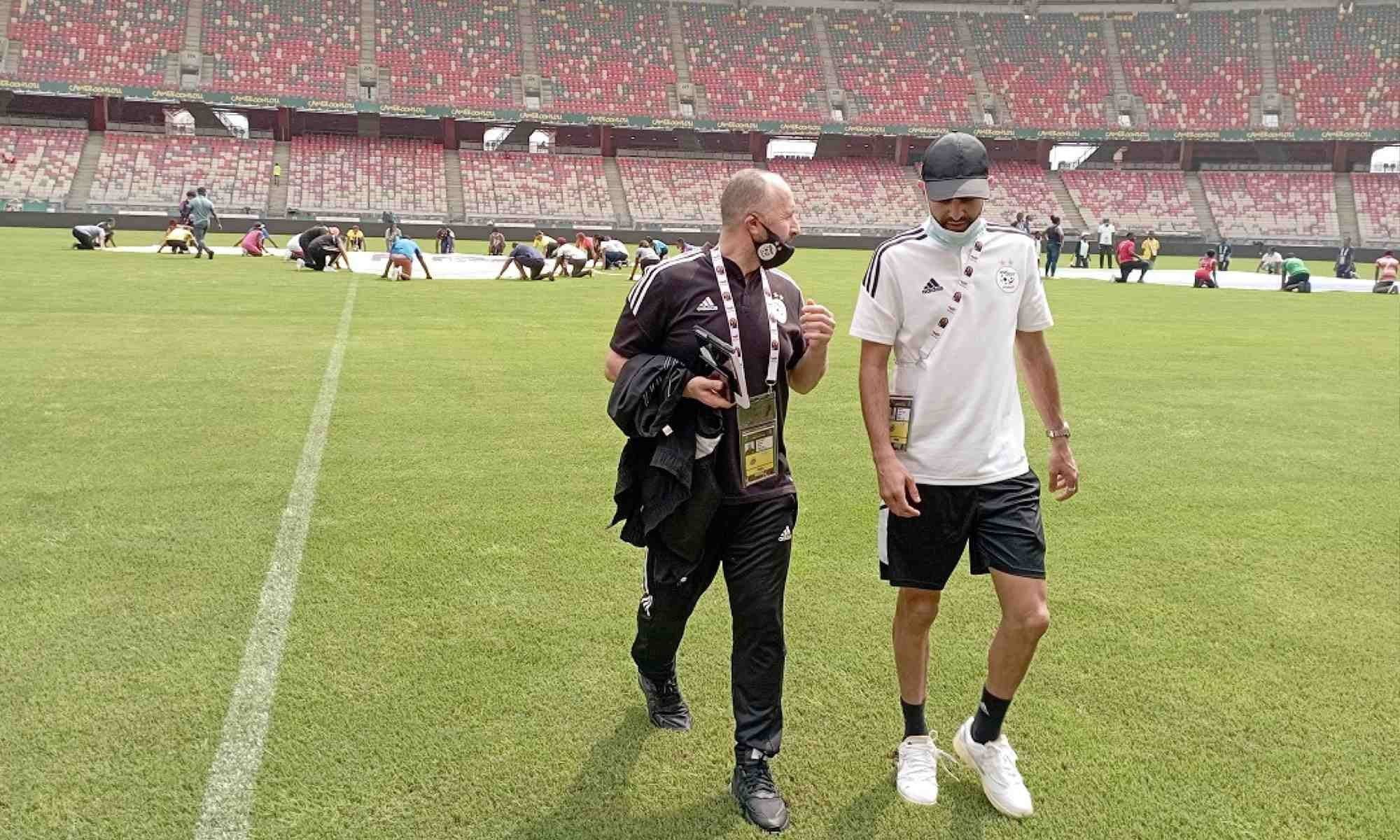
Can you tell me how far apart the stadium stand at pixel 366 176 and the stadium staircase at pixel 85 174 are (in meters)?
7.40

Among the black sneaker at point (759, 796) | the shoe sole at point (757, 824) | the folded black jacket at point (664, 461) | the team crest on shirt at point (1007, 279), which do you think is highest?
the team crest on shirt at point (1007, 279)

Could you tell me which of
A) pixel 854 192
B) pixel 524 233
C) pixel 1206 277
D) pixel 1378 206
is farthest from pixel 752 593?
pixel 1378 206

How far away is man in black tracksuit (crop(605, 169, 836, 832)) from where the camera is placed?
3.11 m

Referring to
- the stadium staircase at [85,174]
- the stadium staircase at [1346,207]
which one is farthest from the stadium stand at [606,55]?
the stadium staircase at [1346,207]

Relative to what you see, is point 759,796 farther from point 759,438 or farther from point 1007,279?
point 1007,279

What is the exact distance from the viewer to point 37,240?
27.5 meters

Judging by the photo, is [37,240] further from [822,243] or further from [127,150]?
[822,243]

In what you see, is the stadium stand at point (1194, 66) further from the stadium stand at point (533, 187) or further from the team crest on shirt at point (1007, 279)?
the team crest on shirt at point (1007, 279)

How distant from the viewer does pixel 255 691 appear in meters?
3.64

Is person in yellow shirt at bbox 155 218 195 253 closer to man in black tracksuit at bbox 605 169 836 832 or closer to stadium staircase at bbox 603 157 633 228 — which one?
stadium staircase at bbox 603 157 633 228

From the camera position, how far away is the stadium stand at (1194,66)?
2003 inches

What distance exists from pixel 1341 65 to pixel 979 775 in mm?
60959

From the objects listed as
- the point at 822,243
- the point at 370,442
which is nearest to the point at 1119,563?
the point at 370,442

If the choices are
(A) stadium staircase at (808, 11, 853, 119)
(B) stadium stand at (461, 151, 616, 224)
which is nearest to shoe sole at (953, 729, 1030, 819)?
(B) stadium stand at (461, 151, 616, 224)
